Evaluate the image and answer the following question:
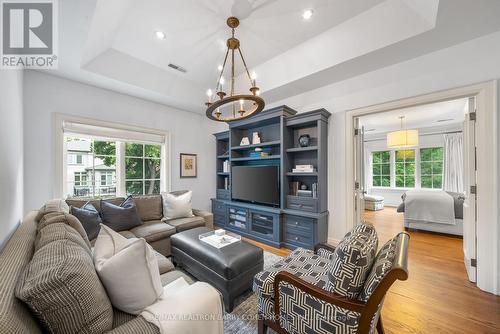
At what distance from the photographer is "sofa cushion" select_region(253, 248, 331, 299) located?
145 cm

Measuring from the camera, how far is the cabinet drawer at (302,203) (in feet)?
9.66

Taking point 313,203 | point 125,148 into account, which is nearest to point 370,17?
point 313,203

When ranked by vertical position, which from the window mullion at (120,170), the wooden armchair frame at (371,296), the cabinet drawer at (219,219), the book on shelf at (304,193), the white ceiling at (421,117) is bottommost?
the cabinet drawer at (219,219)

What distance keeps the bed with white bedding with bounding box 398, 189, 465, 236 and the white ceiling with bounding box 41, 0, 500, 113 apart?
2.83 meters

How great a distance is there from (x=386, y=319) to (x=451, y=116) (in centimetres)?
595

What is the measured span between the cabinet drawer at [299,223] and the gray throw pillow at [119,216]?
227 centimetres

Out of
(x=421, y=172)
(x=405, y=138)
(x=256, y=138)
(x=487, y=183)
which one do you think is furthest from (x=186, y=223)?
(x=421, y=172)

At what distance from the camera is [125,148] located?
352cm

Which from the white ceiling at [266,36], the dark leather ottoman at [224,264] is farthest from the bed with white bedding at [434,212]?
the dark leather ottoman at [224,264]

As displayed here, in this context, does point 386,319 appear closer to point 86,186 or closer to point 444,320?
point 444,320

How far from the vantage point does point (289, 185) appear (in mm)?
3375

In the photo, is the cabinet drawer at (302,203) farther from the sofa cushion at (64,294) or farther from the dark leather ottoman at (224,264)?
the sofa cushion at (64,294)

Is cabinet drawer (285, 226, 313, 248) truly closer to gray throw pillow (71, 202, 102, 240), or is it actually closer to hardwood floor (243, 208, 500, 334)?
hardwood floor (243, 208, 500, 334)

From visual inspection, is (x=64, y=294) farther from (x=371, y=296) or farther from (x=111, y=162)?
(x=111, y=162)
